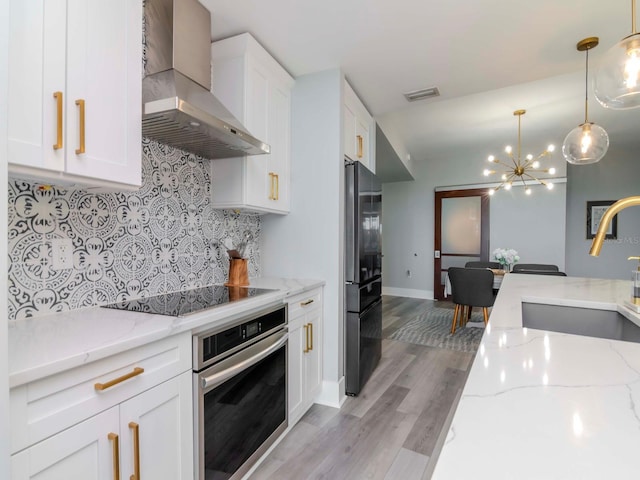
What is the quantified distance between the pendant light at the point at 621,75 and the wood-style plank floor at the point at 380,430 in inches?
67.5

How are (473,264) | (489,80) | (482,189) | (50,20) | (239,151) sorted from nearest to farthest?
(50,20) → (239,151) → (489,80) → (473,264) → (482,189)

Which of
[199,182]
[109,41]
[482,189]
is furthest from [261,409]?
[482,189]

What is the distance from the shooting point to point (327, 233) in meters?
2.46

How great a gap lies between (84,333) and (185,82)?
1.30 metres

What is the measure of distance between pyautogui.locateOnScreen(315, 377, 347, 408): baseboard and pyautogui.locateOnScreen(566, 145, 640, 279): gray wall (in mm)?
5400

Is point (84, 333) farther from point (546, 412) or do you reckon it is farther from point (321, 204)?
point (321, 204)

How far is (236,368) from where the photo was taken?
150 cm

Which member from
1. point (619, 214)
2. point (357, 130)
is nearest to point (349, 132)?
point (357, 130)

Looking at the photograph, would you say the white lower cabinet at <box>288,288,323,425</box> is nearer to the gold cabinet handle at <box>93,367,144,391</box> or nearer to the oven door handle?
the oven door handle

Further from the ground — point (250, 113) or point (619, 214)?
point (250, 113)

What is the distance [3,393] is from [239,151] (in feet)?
5.05

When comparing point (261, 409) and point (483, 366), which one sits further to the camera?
point (261, 409)

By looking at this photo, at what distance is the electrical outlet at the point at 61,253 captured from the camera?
1382mm

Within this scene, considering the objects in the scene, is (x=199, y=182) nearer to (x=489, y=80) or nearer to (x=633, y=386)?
(x=633, y=386)
